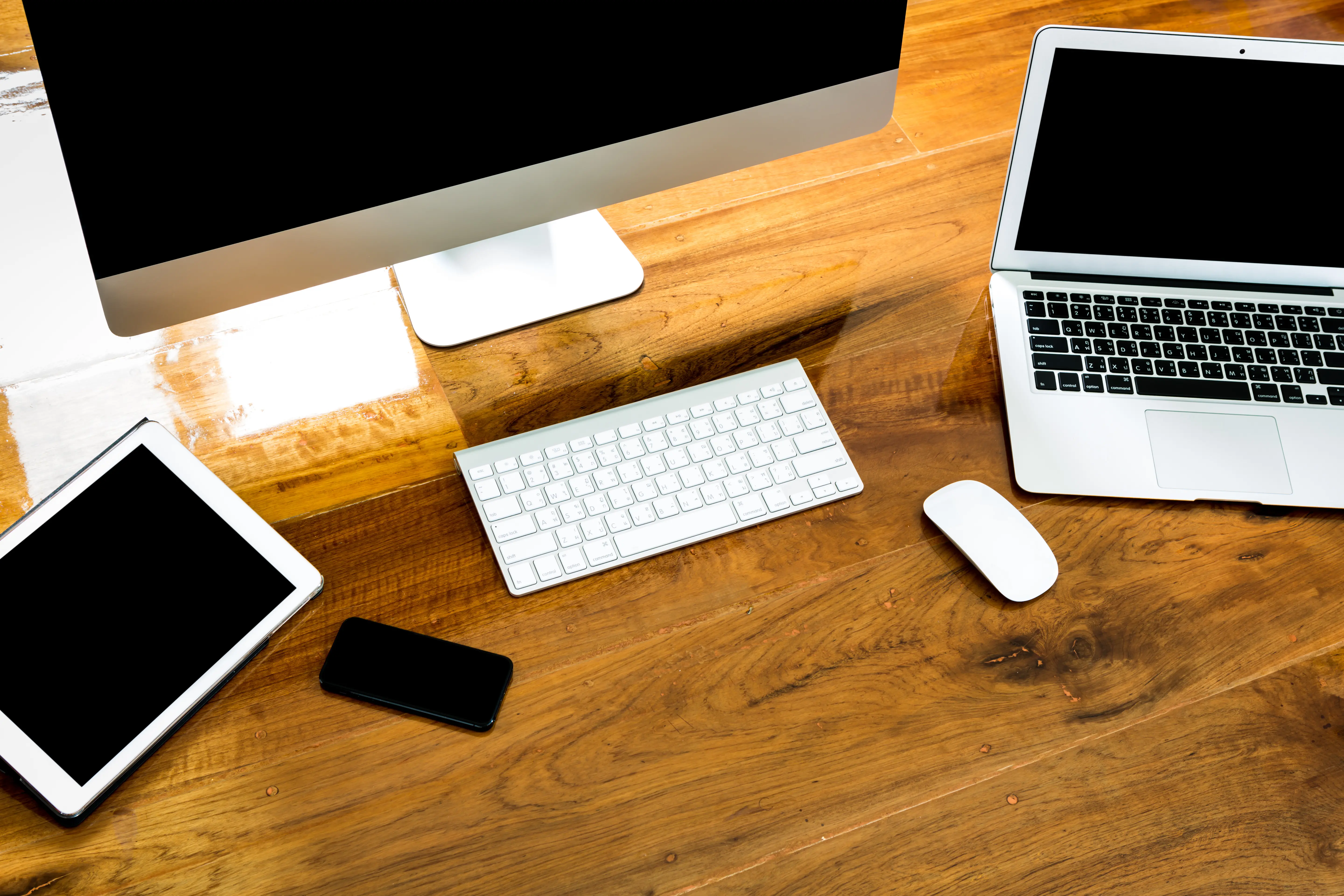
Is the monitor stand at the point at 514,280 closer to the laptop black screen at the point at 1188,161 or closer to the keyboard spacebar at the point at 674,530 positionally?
the keyboard spacebar at the point at 674,530

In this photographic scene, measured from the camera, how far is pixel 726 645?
0.70 meters

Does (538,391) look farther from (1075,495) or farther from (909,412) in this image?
(1075,495)

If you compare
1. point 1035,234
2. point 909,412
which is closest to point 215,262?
point 909,412

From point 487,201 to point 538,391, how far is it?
0.56 feet

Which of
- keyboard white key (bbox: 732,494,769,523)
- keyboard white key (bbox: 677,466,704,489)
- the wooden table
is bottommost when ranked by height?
the wooden table

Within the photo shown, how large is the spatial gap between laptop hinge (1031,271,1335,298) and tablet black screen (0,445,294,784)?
70cm

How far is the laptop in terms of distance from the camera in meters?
0.75

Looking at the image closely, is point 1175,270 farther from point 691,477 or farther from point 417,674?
point 417,674

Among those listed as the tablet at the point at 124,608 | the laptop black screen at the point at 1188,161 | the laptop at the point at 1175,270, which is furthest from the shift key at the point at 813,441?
the tablet at the point at 124,608

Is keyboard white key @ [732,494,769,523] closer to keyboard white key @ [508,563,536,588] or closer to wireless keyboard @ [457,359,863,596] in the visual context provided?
wireless keyboard @ [457,359,863,596]

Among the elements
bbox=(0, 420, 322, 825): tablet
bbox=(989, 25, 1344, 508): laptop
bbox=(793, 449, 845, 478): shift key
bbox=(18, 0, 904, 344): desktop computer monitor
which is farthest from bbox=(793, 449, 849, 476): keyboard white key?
bbox=(0, 420, 322, 825): tablet

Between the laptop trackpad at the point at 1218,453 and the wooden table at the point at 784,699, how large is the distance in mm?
26

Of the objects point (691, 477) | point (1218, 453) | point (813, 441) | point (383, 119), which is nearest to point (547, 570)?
point (691, 477)

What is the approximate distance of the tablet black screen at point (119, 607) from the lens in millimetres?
616
